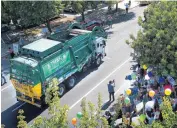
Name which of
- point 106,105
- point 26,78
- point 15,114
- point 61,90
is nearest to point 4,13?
Result: point 61,90

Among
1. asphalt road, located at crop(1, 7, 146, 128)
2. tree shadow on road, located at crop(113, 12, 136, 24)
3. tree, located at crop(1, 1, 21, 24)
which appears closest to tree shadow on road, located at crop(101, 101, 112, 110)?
asphalt road, located at crop(1, 7, 146, 128)

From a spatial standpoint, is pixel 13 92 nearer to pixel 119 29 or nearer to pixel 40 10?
pixel 40 10

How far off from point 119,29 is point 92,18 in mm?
5172

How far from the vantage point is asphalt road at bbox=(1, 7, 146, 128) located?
1670 centimetres

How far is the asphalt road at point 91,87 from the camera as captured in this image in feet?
54.8

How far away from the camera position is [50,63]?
17.0 m

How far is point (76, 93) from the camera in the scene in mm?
18453

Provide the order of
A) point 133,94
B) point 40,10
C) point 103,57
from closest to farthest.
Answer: point 133,94 < point 103,57 < point 40,10

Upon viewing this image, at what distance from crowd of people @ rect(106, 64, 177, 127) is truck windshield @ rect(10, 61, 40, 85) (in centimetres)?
489

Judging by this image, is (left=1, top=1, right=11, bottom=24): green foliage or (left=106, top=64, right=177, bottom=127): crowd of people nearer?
(left=106, top=64, right=177, bottom=127): crowd of people

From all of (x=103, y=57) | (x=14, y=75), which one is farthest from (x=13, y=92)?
(x=103, y=57)

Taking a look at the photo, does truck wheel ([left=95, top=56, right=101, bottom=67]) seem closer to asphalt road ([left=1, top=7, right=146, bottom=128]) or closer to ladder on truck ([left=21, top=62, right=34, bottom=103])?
asphalt road ([left=1, top=7, right=146, bottom=128])

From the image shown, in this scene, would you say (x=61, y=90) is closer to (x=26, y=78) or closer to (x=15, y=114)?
(x=26, y=78)

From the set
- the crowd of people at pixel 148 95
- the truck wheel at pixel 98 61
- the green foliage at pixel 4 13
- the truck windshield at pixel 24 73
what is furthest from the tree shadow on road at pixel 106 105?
the green foliage at pixel 4 13
